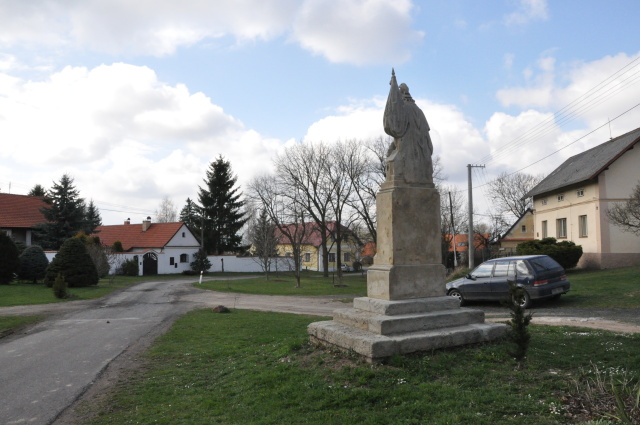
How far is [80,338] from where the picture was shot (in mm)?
10844

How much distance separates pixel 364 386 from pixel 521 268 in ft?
33.4

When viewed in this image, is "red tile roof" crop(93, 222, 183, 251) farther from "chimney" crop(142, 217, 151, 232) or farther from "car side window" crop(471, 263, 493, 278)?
"car side window" crop(471, 263, 493, 278)

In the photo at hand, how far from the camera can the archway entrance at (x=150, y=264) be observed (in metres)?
41.1

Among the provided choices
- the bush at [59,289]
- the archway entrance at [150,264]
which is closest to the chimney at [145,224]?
the archway entrance at [150,264]

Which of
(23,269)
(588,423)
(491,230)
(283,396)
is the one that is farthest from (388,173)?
(491,230)

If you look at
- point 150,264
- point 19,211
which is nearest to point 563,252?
point 150,264

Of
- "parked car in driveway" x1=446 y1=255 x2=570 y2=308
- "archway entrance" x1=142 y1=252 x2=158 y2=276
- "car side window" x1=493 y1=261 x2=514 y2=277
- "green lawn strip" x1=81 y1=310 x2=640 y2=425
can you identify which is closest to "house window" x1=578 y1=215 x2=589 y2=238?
"parked car in driveway" x1=446 y1=255 x2=570 y2=308

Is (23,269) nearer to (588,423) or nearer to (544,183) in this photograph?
(588,423)

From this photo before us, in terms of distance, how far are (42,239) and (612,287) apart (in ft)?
126

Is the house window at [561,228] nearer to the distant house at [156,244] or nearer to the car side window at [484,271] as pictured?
the car side window at [484,271]

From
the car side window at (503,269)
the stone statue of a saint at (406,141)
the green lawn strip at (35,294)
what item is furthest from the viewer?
the green lawn strip at (35,294)

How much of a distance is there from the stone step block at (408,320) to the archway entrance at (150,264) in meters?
38.0

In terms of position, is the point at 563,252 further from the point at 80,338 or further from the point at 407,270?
the point at 80,338

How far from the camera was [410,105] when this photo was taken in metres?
7.23
